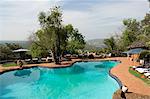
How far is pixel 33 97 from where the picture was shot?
1848cm

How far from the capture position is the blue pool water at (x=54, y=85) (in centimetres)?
1875

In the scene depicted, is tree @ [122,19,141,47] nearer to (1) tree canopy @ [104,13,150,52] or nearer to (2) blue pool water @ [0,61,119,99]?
(1) tree canopy @ [104,13,150,52]

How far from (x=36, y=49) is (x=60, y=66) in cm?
965

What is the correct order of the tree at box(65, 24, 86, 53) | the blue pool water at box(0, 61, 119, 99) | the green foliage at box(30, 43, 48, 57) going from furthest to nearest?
the tree at box(65, 24, 86, 53)
the green foliage at box(30, 43, 48, 57)
the blue pool water at box(0, 61, 119, 99)

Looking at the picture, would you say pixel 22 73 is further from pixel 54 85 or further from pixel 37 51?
pixel 37 51

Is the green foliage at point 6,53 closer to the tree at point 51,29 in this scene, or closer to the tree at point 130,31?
the tree at point 51,29

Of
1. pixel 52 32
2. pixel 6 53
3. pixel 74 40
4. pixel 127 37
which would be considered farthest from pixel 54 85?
pixel 127 37

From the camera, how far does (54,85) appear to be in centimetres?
2281

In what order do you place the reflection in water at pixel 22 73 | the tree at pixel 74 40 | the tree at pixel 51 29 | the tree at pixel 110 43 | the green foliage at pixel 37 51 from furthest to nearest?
1. the tree at pixel 110 43
2. the tree at pixel 74 40
3. the green foliage at pixel 37 51
4. the tree at pixel 51 29
5. the reflection in water at pixel 22 73

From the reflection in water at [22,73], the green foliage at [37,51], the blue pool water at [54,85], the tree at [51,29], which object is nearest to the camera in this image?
the blue pool water at [54,85]

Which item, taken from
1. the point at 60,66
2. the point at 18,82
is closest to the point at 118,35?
the point at 60,66

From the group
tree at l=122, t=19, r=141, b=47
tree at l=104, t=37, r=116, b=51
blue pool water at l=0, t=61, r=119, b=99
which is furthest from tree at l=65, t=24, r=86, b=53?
blue pool water at l=0, t=61, r=119, b=99

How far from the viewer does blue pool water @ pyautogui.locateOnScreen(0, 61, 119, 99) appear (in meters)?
18.8

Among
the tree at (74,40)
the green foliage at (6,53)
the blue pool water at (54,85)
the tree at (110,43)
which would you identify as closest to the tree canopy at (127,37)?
the tree at (110,43)
